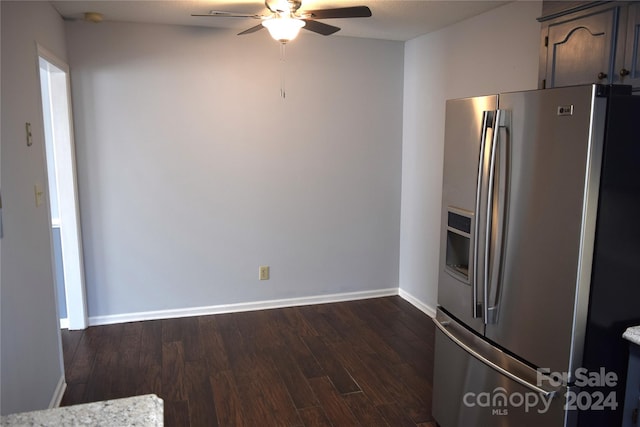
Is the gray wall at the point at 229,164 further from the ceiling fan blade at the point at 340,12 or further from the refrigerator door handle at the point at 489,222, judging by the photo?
the refrigerator door handle at the point at 489,222

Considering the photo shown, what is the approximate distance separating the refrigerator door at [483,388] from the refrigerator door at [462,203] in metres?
0.12

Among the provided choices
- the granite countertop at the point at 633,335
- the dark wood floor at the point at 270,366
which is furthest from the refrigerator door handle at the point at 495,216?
the dark wood floor at the point at 270,366

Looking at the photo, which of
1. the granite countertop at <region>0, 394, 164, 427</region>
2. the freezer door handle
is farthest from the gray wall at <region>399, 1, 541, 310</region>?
the granite countertop at <region>0, 394, 164, 427</region>

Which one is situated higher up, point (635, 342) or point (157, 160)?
point (157, 160)

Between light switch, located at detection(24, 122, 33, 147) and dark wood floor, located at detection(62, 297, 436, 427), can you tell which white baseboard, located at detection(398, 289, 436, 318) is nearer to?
dark wood floor, located at detection(62, 297, 436, 427)

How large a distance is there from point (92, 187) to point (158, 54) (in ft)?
4.00

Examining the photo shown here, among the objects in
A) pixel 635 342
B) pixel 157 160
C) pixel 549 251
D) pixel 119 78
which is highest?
pixel 119 78

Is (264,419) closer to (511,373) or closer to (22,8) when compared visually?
(511,373)

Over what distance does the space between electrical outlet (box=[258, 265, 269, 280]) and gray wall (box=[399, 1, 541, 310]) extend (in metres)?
1.36

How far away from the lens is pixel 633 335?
1749mm

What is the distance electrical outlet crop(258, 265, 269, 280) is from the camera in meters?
4.43

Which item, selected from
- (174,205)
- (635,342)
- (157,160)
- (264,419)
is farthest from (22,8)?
(635,342)

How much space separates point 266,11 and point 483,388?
2.80 meters

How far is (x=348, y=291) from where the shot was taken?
186 inches
